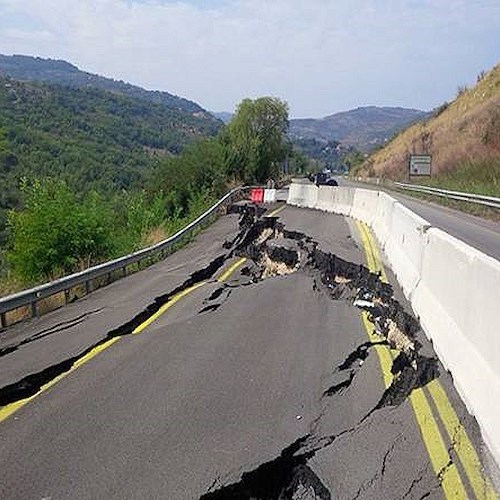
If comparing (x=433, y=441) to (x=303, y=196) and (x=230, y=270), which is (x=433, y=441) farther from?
(x=303, y=196)

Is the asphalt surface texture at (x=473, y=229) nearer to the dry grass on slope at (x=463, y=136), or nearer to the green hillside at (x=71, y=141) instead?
the dry grass on slope at (x=463, y=136)

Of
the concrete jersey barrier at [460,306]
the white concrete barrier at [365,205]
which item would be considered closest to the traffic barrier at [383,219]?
the white concrete barrier at [365,205]

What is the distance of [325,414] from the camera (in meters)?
6.21

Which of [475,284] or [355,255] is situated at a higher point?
[475,284]

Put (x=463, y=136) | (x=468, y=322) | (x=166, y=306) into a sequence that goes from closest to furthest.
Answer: (x=468, y=322) → (x=166, y=306) → (x=463, y=136)

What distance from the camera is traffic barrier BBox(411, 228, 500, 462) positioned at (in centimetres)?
561

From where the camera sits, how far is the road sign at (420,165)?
2373 inches

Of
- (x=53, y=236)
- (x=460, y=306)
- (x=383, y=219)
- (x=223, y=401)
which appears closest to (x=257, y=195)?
(x=383, y=219)

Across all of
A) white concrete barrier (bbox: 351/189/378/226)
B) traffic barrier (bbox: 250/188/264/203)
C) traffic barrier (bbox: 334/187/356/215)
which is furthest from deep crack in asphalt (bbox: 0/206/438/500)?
traffic barrier (bbox: 250/188/264/203)

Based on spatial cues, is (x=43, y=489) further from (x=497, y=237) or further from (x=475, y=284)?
(x=497, y=237)

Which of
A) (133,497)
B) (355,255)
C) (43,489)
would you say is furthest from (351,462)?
(355,255)

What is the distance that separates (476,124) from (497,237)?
122 ft

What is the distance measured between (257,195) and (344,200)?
1297 cm

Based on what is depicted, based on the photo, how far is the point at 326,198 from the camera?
3466 centimetres
